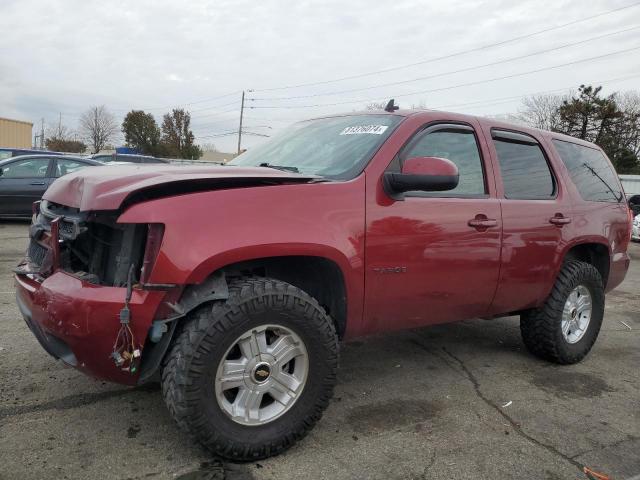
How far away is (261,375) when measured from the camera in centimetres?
258

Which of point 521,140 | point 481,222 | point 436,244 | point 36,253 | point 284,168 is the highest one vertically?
point 521,140

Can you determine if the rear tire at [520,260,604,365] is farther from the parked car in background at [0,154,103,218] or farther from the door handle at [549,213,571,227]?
the parked car in background at [0,154,103,218]

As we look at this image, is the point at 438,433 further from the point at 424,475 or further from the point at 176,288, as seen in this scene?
the point at 176,288

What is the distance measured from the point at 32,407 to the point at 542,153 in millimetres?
3983

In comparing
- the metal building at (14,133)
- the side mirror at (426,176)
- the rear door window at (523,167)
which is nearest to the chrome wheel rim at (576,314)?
the rear door window at (523,167)

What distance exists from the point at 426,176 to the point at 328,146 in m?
0.78

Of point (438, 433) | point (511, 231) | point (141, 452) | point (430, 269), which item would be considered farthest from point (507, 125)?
point (141, 452)

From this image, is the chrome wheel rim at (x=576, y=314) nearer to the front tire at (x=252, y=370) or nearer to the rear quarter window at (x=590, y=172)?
the rear quarter window at (x=590, y=172)

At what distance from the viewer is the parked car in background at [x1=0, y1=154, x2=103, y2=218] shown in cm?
1032

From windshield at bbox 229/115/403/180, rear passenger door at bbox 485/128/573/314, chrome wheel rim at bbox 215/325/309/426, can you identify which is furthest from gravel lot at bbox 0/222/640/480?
windshield at bbox 229/115/403/180

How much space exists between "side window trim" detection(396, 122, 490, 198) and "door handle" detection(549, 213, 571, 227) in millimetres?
718

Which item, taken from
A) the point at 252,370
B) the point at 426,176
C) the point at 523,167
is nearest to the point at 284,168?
the point at 426,176

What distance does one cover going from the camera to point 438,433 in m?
3.02

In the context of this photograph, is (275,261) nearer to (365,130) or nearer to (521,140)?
(365,130)
